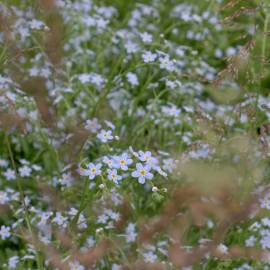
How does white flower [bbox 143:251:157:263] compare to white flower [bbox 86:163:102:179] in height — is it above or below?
below

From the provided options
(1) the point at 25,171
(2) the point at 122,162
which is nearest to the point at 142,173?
(2) the point at 122,162

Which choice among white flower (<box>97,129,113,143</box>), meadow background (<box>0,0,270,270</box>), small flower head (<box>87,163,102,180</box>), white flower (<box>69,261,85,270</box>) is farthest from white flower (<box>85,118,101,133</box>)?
white flower (<box>69,261,85,270</box>)

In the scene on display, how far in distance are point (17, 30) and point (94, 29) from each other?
98 centimetres

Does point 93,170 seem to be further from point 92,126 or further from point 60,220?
point 92,126

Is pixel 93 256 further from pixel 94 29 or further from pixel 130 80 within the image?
pixel 94 29

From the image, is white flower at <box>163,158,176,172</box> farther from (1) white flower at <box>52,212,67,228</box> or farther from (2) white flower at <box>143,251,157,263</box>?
(1) white flower at <box>52,212,67,228</box>

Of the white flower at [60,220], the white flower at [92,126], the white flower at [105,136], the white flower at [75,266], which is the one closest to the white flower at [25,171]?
the white flower at [92,126]

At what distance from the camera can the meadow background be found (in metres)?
2.60

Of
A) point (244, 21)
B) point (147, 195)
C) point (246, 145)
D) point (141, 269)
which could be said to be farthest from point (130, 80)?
point (244, 21)

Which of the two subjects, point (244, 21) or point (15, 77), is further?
point (244, 21)

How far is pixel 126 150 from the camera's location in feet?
11.8

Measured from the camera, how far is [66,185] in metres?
3.30

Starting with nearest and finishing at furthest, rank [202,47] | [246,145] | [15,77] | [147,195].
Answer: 1. [15,77]
2. [246,145]
3. [147,195]
4. [202,47]

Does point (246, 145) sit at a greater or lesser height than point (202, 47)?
lesser
